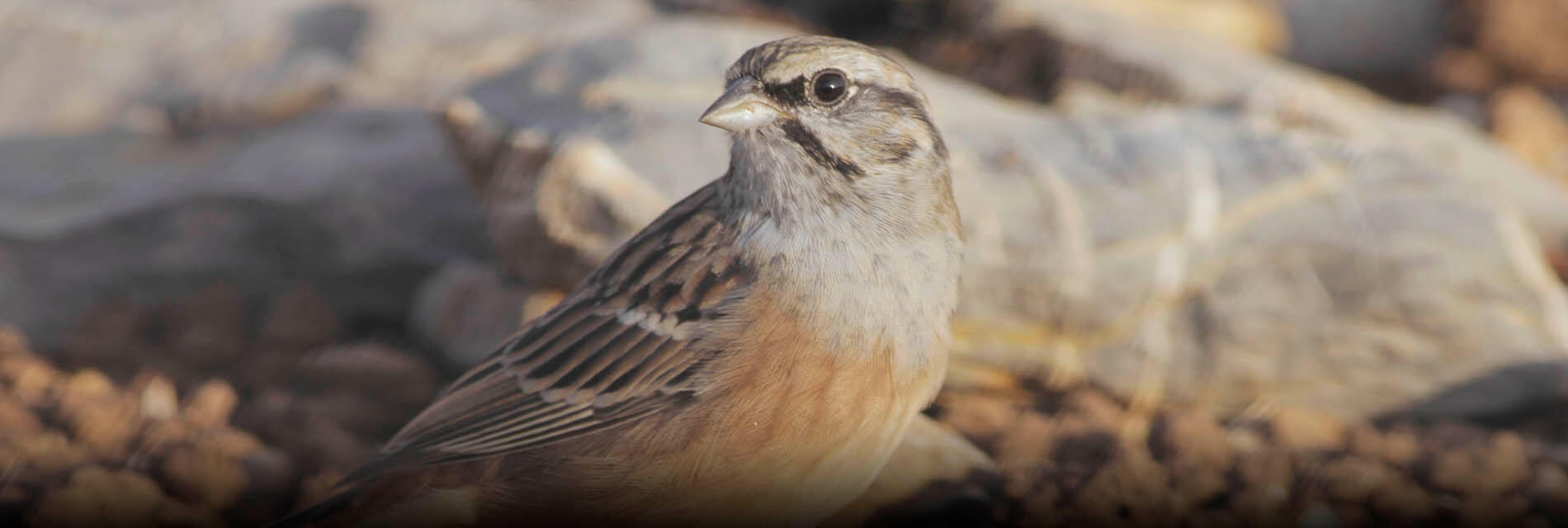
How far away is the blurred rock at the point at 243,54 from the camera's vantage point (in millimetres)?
Result: 5238

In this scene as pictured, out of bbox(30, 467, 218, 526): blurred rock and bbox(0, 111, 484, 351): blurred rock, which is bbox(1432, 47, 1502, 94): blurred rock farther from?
bbox(30, 467, 218, 526): blurred rock

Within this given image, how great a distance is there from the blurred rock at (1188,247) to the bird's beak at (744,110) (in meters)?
1.33

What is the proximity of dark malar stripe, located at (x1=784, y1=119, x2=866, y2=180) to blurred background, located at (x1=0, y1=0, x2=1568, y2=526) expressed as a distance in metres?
1.11

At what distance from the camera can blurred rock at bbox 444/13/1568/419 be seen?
3.97 meters

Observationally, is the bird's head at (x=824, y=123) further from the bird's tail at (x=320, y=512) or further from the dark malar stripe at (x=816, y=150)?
the bird's tail at (x=320, y=512)

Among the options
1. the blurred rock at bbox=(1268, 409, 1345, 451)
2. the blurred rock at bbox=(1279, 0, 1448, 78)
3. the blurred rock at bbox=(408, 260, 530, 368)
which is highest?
the blurred rock at bbox=(1279, 0, 1448, 78)

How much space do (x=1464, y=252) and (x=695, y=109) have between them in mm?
2310

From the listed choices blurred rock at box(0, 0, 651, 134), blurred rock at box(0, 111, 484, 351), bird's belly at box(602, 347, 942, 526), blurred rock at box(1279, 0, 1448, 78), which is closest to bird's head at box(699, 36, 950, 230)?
bird's belly at box(602, 347, 942, 526)

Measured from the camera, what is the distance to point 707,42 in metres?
4.50

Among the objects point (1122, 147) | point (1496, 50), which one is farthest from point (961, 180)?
point (1496, 50)

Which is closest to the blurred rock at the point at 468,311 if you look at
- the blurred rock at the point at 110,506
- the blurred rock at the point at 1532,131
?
the blurred rock at the point at 110,506

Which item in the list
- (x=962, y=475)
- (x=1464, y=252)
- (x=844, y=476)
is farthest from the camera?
(x=1464, y=252)

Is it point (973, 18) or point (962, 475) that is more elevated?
point (973, 18)

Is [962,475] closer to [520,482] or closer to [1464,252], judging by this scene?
[520,482]
